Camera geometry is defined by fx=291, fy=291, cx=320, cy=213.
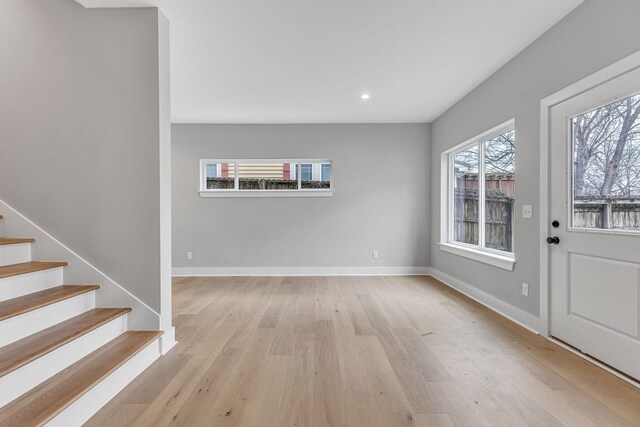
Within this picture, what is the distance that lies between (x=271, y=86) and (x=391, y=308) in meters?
2.97

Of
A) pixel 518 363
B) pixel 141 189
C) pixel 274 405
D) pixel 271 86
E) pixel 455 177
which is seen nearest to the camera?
pixel 274 405

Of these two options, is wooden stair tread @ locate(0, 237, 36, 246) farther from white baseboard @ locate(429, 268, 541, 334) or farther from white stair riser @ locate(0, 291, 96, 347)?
white baseboard @ locate(429, 268, 541, 334)

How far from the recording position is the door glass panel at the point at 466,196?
3861mm

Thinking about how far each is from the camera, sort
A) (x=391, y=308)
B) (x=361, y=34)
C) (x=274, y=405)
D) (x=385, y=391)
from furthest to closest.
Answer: (x=391, y=308) < (x=361, y=34) < (x=385, y=391) < (x=274, y=405)

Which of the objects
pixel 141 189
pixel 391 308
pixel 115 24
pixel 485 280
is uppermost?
pixel 115 24

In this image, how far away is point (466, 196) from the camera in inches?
163

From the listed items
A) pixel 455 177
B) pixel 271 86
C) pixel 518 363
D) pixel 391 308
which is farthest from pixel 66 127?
pixel 455 177

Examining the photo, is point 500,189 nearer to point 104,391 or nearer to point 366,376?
point 366,376

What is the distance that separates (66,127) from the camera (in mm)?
2203

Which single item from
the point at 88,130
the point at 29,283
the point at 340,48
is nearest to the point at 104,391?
the point at 29,283

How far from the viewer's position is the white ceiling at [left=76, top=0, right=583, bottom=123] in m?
2.20

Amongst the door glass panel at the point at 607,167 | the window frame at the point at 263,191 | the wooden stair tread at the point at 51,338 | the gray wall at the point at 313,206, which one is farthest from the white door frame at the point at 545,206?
the wooden stair tread at the point at 51,338

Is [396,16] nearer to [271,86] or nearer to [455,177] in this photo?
[271,86]

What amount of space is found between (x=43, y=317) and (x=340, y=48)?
3020 mm
